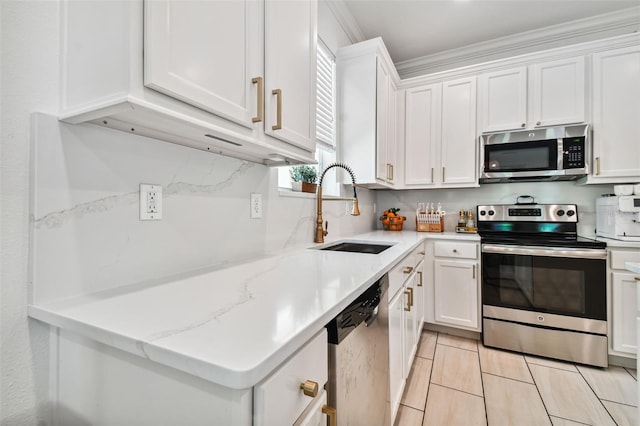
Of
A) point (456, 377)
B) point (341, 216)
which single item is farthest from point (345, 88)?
point (456, 377)

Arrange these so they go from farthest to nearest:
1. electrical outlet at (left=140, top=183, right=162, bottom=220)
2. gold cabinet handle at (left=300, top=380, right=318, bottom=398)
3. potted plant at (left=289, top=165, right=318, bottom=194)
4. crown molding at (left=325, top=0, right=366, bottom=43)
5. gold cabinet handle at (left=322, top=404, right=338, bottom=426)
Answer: crown molding at (left=325, top=0, right=366, bottom=43) → potted plant at (left=289, top=165, right=318, bottom=194) → electrical outlet at (left=140, top=183, right=162, bottom=220) → gold cabinet handle at (left=322, top=404, right=338, bottom=426) → gold cabinet handle at (left=300, top=380, right=318, bottom=398)

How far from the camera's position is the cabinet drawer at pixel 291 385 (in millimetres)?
513

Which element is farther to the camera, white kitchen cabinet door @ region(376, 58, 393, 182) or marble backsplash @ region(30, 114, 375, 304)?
white kitchen cabinet door @ region(376, 58, 393, 182)

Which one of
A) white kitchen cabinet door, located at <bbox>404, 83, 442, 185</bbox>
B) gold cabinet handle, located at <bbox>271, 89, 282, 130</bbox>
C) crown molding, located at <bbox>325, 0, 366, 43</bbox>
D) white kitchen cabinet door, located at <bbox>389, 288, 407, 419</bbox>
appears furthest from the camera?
white kitchen cabinet door, located at <bbox>404, 83, 442, 185</bbox>

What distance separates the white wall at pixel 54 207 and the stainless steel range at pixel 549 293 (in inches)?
92.4

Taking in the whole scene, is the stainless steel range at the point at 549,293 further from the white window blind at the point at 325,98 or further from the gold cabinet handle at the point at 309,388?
the gold cabinet handle at the point at 309,388

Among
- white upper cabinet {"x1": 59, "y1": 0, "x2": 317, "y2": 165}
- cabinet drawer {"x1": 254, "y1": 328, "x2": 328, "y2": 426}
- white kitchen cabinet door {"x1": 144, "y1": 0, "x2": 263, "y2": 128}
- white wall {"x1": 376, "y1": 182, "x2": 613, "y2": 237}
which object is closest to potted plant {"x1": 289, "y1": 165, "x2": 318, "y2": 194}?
white upper cabinet {"x1": 59, "y1": 0, "x2": 317, "y2": 165}

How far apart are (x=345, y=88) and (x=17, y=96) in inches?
85.1

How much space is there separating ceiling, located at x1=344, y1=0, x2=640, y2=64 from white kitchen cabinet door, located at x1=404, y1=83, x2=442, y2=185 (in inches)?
20.5

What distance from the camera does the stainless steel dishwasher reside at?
2.59ft

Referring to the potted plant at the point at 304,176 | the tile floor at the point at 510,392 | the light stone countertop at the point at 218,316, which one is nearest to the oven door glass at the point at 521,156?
the tile floor at the point at 510,392

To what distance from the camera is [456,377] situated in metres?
1.99

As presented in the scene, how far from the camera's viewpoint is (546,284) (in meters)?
2.22

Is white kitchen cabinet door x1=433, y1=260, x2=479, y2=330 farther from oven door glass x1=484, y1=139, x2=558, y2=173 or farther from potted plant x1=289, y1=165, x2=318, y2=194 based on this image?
potted plant x1=289, y1=165, x2=318, y2=194
